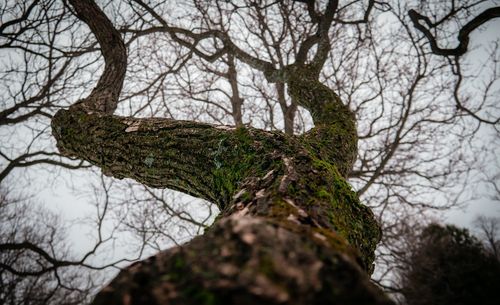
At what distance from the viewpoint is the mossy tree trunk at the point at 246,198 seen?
21.5 inches

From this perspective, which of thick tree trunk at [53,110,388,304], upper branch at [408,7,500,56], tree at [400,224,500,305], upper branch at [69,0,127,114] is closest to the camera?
thick tree trunk at [53,110,388,304]

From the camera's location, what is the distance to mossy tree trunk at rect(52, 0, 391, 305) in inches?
21.5

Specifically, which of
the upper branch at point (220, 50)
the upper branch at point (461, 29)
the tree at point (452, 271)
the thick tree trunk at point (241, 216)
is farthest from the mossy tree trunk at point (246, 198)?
the tree at point (452, 271)

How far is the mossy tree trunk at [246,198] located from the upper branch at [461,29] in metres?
2.29

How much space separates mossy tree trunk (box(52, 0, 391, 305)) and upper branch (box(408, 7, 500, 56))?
229 centimetres

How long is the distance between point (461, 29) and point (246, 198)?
4.28 metres

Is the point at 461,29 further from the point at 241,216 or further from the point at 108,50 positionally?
the point at 108,50

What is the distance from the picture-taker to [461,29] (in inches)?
141

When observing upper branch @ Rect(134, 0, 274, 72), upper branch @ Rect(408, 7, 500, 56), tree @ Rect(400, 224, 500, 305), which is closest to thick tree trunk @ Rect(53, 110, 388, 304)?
upper branch @ Rect(134, 0, 274, 72)

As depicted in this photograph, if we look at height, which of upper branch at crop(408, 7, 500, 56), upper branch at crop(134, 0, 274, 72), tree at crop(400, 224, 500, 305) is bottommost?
tree at crop(400, 224, 500, 305)

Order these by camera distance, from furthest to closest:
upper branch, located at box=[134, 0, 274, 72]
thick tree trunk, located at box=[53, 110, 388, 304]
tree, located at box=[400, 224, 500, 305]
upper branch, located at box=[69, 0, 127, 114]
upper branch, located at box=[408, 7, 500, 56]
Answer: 1. tree, located at box=[400, 224, 500, 305]
2. upper branch, located at box=[134, 0, 274, 72]
3. upper branch, located at box=[408, 7, 500, 56]
4. upper branch, located at box=[69, 0, 127, 114]
5. thick tree trunk, located at box=[53, 110, 388, 304]

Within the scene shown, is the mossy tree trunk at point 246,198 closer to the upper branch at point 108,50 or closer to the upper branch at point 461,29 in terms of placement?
the upper branch at point 108,50

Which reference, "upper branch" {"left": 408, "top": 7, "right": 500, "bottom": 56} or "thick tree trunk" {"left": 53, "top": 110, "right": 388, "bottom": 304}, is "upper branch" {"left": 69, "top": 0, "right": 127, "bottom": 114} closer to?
"thick tree trunk" {"left": 53, "top": 110, "right": 388, "bottom": 304}

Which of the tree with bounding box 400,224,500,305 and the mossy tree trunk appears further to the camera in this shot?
the tree with bounding box 400,224,500,305
